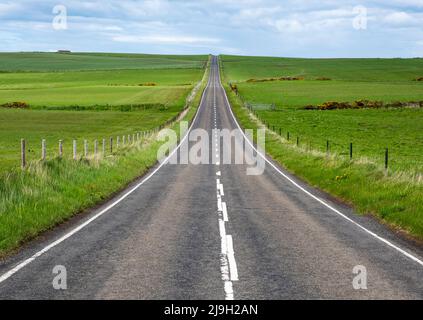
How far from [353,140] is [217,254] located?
3826 centimetres

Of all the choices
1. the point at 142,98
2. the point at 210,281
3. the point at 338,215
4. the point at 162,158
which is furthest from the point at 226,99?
the point at 210,281

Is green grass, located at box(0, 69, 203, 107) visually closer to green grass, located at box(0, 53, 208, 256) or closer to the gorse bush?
the gorse bush

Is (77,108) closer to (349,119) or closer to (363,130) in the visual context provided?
(349,119)

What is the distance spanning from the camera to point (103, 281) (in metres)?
8.83

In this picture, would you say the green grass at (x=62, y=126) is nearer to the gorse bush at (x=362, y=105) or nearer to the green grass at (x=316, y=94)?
the green grass at (x=316, y=94)

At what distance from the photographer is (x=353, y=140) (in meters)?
46.8

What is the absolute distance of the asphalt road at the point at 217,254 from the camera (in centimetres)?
847

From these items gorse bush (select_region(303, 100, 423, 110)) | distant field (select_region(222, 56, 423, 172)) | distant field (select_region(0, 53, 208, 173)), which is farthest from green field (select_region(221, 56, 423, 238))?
distant field (select_region(0, 53, 208, 173))

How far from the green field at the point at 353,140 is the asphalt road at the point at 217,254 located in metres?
1.33

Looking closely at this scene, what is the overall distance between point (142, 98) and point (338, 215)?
80788 millimetres

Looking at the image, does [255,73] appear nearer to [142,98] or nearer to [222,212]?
[142,98]

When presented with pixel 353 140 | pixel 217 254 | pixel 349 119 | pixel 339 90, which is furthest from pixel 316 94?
pixel 217 254

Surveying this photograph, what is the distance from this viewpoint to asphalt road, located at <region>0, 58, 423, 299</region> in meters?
8.47

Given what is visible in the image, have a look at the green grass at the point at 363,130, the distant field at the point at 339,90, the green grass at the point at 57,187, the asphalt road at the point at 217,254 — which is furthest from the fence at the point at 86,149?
the distant field at the point at 339,90
